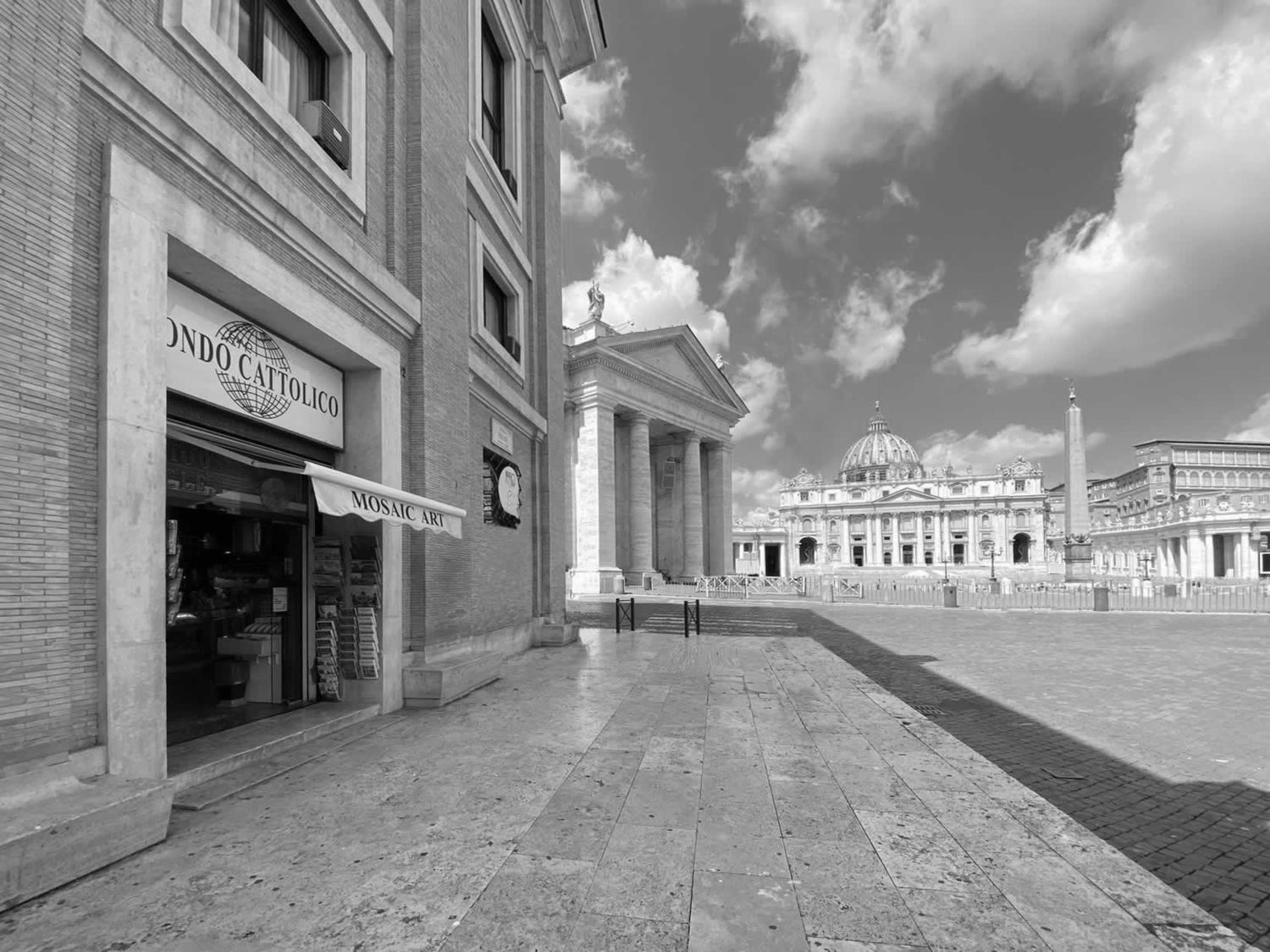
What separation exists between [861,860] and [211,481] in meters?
6.15

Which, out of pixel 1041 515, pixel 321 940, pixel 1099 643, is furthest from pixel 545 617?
pixel 1041 515

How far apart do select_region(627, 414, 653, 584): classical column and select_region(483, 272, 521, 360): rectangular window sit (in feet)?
78.1

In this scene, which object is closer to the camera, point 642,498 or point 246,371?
point 246,371

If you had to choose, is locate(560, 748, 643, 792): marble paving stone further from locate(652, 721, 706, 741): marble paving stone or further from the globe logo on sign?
the globe logo on sign

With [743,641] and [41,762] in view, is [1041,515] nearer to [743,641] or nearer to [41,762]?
[743,641]

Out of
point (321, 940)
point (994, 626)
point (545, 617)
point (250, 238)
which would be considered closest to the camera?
point (321, 940)

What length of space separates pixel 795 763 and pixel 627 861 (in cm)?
243

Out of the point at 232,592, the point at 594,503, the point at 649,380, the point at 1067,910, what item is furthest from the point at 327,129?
the point at 649,380

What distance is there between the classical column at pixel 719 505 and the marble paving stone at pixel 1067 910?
41.1 m

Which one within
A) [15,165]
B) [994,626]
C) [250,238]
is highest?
[250,238]

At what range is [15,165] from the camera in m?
3.65

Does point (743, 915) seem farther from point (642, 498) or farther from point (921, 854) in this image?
point (642, 498)

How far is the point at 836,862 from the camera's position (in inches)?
143

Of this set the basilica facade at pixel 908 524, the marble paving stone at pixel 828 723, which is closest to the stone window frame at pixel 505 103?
the marble paving stone at pixel 828 723
